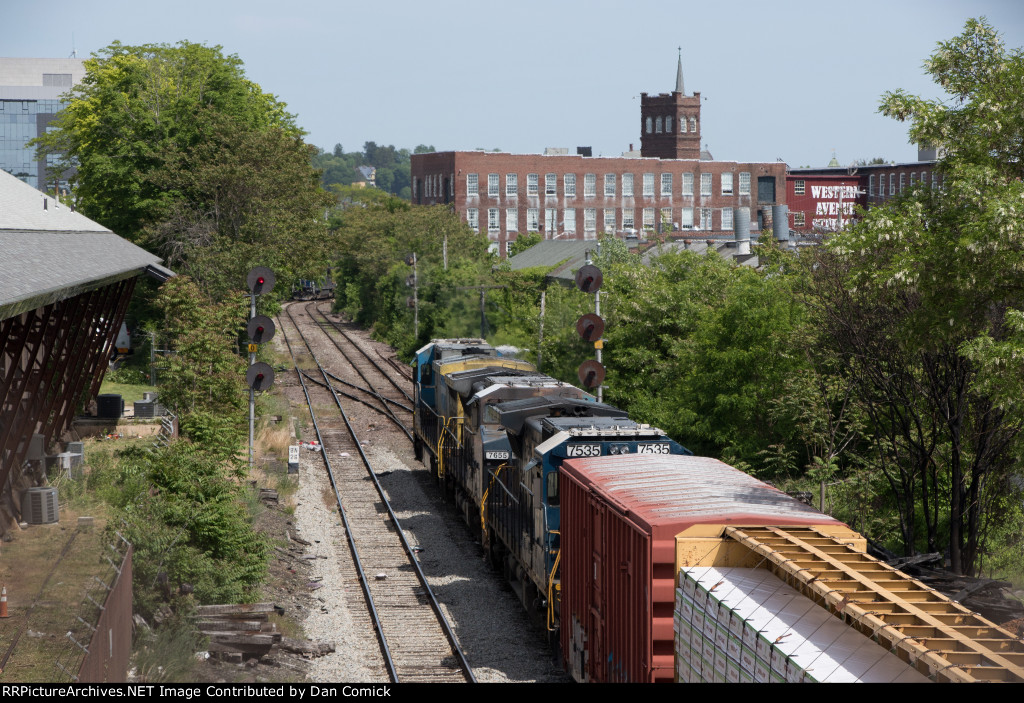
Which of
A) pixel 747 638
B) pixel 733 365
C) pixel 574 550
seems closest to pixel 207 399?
pixel 733 365

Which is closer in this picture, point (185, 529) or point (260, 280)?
point (185, 529)

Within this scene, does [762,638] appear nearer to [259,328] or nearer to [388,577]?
[388,577]

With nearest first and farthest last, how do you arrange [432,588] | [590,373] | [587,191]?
[432,588]
[590,373]
[587,191]

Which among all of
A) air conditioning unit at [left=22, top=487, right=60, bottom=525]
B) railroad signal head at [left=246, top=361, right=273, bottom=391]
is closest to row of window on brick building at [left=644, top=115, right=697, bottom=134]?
railroad signal head at [left=246, top=361, right=273, bottom=391]

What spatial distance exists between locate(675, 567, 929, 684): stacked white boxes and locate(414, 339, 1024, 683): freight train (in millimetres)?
17

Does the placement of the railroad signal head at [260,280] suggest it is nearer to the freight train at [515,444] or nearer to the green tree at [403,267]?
the freight train at [515,444]

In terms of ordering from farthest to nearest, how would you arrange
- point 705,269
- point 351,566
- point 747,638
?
point 705,269
point 351,566
point 747,638

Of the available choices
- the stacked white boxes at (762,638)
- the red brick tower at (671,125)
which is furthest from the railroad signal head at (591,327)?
the red brick tower at (671,125)

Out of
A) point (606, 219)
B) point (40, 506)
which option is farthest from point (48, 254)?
point (606, 219)

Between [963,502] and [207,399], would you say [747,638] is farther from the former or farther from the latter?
[207,399]

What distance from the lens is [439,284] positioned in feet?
212

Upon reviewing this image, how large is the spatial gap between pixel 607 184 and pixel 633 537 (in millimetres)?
105079

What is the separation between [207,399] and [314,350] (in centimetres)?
3303

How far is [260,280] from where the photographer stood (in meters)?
30.9
